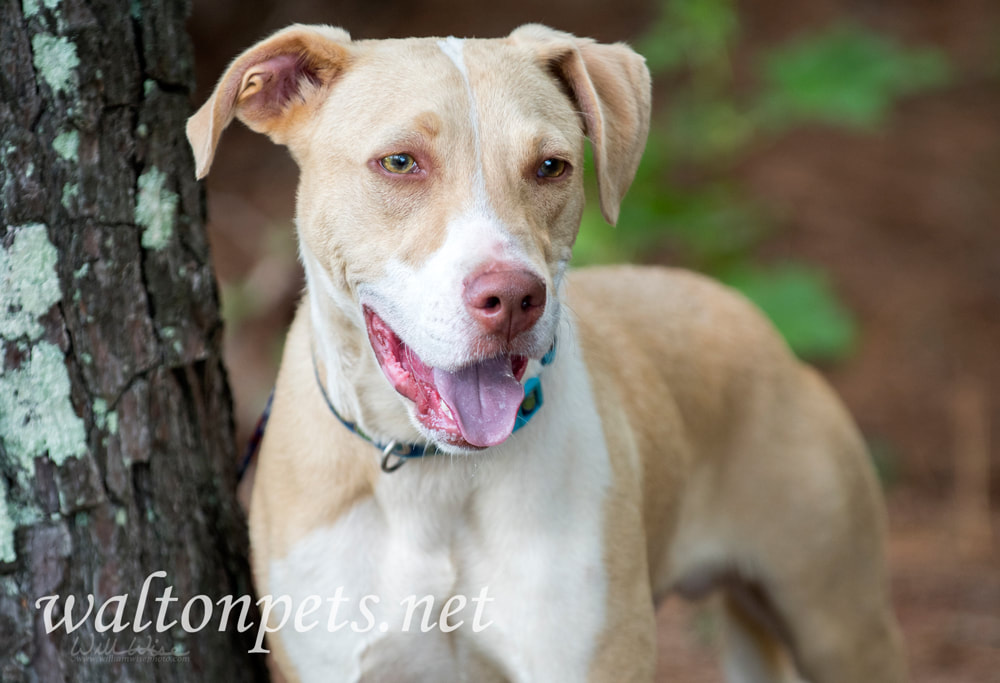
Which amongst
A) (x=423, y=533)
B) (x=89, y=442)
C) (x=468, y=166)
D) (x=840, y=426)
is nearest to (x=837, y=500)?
(x=840, y=426)

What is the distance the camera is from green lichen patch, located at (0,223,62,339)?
8.30 ft

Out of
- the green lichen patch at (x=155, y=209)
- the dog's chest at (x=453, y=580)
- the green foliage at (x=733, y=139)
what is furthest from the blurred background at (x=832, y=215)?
the green lichen patch at (x=155, y=209)

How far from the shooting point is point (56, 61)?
253 centimetres

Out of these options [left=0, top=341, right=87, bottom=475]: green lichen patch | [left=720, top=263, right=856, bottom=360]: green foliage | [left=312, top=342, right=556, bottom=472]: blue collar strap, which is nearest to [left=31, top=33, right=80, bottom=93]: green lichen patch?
[left=0, top=341, right=87, bottom=475]: green lichen patch

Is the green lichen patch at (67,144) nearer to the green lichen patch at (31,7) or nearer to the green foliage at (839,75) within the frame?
the green lichen patch at (31,7)

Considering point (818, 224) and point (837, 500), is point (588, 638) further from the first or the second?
point (818, 224)

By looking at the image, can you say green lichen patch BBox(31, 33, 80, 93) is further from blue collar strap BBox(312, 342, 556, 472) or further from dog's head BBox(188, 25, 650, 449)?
blue collar strap BBox(312, 342, 556, 472)

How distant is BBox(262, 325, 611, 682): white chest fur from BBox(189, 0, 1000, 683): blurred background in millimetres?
2589

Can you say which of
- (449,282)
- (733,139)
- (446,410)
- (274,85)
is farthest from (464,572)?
(733,139)

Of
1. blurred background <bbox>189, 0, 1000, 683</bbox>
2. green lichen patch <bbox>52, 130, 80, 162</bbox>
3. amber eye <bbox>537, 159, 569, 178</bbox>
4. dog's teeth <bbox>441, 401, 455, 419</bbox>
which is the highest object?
green lichen patch <bbox>52, 130, 80, 162</bbox>

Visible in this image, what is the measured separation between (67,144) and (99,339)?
47 centimetres

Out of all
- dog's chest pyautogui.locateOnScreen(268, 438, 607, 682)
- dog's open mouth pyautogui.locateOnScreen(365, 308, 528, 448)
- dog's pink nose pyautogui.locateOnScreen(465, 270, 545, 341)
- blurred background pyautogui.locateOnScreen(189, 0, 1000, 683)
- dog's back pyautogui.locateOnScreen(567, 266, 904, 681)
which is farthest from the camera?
blurred background pyautogui.locateOnScreen(189, 0, 1000, 683)

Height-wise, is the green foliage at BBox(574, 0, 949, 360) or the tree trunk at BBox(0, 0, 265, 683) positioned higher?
the tree trunk at BBox(0, 0, 265, 683)

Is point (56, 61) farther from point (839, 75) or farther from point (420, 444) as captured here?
point (839, 75)
